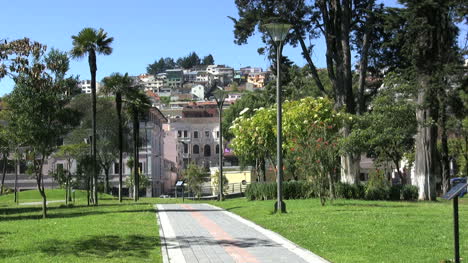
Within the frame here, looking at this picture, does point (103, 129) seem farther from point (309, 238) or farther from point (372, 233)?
point (372, 233)

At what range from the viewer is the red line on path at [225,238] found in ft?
36.1

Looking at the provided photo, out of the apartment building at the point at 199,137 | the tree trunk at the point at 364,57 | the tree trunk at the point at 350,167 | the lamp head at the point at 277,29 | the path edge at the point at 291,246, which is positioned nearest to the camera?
the path edge at the point at 291,246

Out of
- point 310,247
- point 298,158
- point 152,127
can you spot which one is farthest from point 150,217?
point 152,127

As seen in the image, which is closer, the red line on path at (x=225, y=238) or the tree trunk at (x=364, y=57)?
the red line on path at (x=225, y=238)

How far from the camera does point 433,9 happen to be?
29922 mm

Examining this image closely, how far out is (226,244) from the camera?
13.1m

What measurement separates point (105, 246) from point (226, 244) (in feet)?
8.49

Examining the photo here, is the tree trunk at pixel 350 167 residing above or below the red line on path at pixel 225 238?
above

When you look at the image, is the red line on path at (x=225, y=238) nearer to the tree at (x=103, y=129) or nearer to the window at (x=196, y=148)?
the tree at (x=103, y=129)

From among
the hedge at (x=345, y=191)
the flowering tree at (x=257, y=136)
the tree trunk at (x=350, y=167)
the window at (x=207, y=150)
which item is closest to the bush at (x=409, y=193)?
the hedge at (x=345, y=191)

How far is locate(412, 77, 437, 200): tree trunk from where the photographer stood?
1154 inches

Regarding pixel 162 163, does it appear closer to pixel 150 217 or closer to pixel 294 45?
pixel 294 45

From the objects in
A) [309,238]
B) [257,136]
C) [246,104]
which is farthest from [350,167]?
[246,104]

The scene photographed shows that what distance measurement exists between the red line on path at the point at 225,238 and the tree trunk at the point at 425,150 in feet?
42.6
